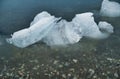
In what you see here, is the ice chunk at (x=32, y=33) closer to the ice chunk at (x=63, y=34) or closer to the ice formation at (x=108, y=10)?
the ice chunk at (x=63, y=34)

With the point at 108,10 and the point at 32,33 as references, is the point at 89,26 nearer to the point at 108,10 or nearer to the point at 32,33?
the point at 108,10

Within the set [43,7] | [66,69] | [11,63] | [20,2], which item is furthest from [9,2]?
[66,69]

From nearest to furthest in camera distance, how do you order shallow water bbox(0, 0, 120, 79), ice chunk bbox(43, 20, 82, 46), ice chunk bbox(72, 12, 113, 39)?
1. shallow water bbox(0, 0, 120, 79)
2. ice chunk bbox(43, 20, 82, 46)
3. ice chunk bbox(72, 12, 113, 39)

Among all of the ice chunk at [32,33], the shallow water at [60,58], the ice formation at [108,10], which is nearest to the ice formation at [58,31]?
the ice chunk at [32,33]

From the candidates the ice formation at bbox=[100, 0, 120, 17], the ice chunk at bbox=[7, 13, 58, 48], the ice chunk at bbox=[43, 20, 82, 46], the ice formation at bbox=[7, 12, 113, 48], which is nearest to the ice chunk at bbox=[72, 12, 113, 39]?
the ice formation at bbox=[7, 12, 113, 48]

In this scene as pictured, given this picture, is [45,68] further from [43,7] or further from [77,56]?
[43,7]

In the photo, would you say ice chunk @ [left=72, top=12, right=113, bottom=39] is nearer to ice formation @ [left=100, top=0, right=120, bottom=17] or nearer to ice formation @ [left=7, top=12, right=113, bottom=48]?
ice formation @ [left=7, top=12, right=113, bottom=48]
